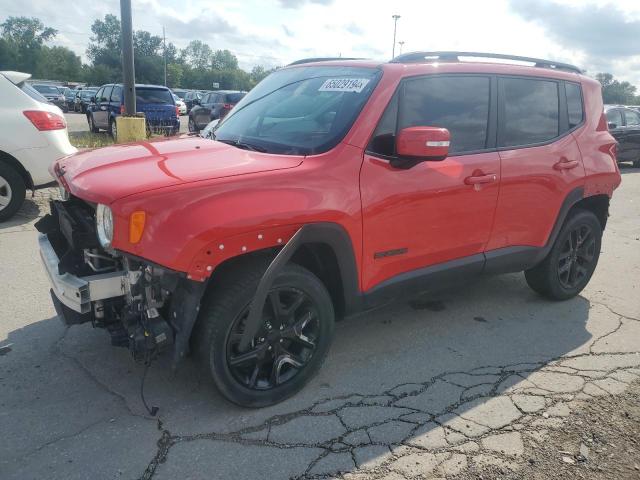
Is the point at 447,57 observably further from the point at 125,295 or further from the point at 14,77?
the point at 14,77

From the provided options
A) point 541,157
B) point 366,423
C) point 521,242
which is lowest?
point 366,423

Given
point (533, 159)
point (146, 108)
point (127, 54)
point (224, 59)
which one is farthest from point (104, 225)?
point (224, 59)

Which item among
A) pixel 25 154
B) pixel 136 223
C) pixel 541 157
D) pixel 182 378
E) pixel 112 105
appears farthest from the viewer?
pixel 112 105

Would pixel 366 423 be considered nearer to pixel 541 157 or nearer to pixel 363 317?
pixel 363 317

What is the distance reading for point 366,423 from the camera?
9.57ft

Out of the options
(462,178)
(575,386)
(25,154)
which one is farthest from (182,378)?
(25,154)

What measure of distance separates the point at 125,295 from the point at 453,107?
7.80ft

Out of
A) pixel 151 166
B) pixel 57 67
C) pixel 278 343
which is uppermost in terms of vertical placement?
pixel 57 67

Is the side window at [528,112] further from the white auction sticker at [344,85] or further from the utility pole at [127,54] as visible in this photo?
the utility pole at [127,54]

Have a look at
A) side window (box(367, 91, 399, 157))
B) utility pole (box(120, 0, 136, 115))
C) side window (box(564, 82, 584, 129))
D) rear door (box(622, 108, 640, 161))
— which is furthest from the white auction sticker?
rear door (box(622, 108, 640, 161))

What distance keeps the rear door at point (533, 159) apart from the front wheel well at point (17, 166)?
5.30m

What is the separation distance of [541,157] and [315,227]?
2.15 metres

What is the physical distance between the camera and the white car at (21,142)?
20.4ft

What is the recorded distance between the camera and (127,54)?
9.39m
